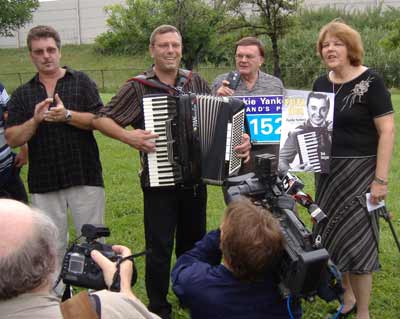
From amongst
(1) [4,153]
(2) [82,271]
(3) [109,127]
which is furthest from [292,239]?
(1) [4,153]

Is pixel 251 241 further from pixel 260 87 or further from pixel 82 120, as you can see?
pixel 260 87

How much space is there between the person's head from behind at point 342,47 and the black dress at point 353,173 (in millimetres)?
131

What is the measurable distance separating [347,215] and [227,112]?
1106mm

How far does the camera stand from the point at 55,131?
3670 millimetres

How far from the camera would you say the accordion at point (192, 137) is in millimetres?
3334

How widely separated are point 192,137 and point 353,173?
3.74 ft

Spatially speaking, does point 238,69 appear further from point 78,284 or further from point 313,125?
point 78,284

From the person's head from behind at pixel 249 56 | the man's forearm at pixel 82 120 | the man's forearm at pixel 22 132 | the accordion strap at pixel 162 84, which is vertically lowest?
the man's forearm at pixel 22 132

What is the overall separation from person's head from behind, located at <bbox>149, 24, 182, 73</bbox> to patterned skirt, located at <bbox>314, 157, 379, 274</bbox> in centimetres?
130

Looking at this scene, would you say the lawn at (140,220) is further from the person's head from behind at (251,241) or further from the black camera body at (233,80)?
the person's head from behind at (251,241)

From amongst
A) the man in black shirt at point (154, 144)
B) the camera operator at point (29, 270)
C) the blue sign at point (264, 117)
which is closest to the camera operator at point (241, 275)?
the camera operator at point (29, 270)

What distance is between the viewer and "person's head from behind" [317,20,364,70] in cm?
346

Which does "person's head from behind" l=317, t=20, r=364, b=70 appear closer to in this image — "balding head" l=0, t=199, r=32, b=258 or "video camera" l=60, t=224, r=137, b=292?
"video camera" l=60, t=224, r=137, b=292

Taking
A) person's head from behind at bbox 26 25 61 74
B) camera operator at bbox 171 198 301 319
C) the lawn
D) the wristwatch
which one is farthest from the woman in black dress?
person's head from behind at bbox 26 25 61 74
